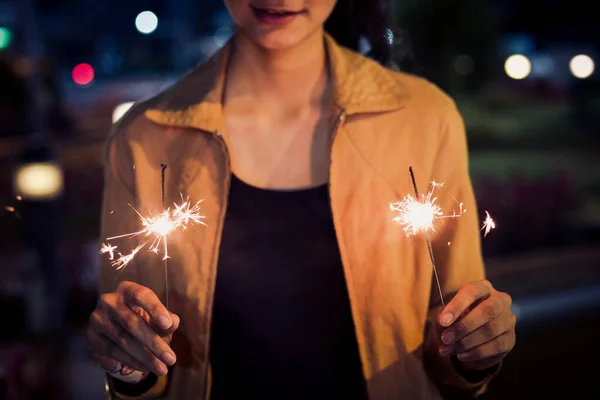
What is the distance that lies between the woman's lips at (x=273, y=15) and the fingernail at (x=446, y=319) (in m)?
0.75

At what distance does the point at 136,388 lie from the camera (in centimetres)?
151

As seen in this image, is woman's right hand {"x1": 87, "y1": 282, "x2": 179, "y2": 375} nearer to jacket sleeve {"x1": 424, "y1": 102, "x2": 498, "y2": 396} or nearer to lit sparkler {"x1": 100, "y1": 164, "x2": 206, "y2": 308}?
lit sparkler {"x1": 100, "y1": 164, "x2": 206, "y2": 308}

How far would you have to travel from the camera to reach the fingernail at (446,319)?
1.19m

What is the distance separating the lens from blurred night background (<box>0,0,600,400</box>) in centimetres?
462

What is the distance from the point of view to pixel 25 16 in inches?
219

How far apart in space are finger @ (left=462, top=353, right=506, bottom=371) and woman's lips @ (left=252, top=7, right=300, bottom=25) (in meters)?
0.86

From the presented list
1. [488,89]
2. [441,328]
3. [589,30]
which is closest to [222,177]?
[441,328]

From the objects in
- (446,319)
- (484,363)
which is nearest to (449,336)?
(446,319)

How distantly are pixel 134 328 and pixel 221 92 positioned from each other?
26.5 inches

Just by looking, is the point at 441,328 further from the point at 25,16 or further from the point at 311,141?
the point at 25,16

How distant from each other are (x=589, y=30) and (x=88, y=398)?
962 centimetres

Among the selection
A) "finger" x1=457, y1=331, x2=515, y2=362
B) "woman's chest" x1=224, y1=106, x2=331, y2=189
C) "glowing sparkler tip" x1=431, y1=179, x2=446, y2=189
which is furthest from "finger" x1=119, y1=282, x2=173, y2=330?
"glowing sparkler tip" x1=431, y1=179, x2=446, y2=189

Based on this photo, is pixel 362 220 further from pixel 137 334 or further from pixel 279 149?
pixel 137 334

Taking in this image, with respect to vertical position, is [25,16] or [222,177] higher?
[25,16]
